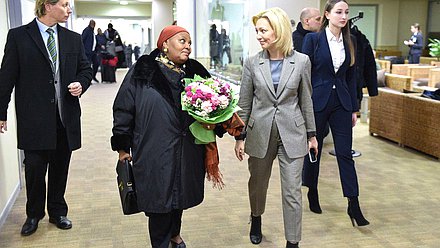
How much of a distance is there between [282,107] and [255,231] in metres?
0.95

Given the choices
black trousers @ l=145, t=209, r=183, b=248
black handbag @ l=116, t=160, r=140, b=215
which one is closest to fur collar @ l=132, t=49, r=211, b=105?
Result: black handbag @ l=116, t=160, r=140, b=215

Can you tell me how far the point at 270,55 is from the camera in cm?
313

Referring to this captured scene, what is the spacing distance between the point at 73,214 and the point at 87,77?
1198mm

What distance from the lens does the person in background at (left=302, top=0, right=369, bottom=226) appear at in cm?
364

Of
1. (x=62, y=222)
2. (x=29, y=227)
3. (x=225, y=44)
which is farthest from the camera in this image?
(x=225, y=44)

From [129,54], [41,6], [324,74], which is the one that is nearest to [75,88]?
[41,6]

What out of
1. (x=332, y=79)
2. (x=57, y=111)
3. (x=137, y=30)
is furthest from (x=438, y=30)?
(x=57, y=111)

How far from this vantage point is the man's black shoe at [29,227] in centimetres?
358

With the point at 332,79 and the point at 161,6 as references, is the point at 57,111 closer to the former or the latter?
the point at 332,79

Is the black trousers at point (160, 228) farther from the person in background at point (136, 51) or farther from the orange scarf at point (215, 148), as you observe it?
the person in background at point (136, 51)

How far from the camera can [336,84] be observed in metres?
3.66

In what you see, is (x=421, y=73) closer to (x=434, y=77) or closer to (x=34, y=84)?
(x=434, y=77)

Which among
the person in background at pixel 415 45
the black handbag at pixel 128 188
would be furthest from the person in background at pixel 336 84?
the person in background at pixel 415 45

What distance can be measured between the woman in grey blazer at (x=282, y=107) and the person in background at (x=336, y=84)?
560 mm
